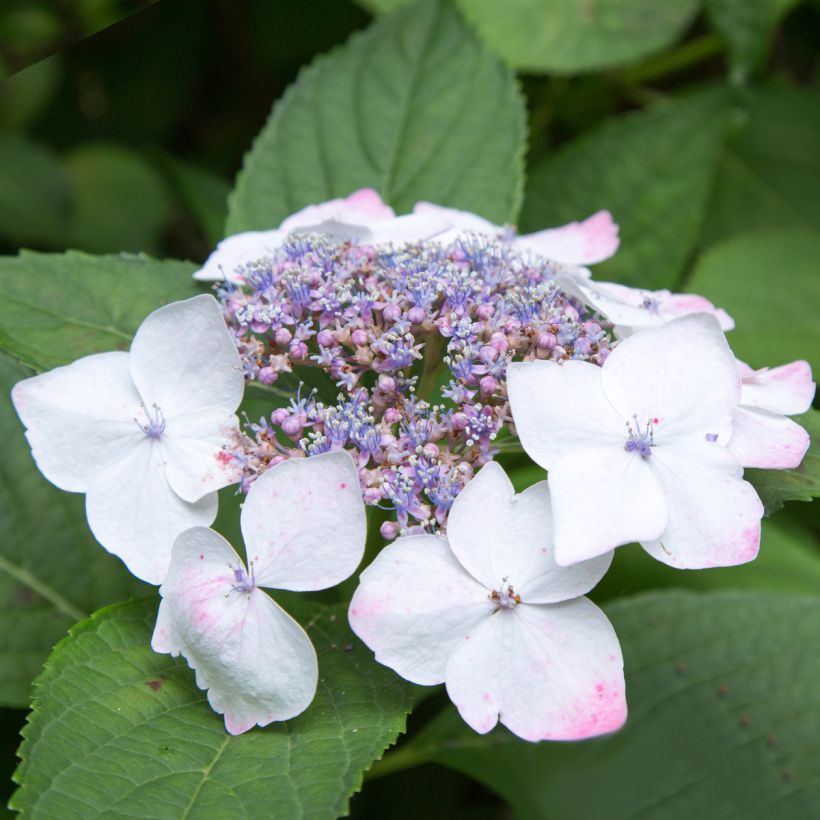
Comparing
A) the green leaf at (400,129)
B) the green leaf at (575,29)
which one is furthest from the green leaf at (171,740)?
the green leaf at (575,29)

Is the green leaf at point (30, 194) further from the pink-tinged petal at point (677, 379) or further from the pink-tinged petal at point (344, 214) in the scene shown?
the pink-tinged petal at point (677, 379)

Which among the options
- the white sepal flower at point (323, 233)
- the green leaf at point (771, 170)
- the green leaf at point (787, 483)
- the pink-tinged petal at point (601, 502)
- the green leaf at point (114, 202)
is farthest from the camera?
the green leaf at point (114, 202)

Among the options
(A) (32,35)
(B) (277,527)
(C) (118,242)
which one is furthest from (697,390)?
(A) (32,35)

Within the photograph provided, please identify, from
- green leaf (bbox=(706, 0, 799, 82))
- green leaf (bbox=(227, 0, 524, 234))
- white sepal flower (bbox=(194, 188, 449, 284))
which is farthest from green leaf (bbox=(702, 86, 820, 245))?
white sepal flower (bbox=(194, 188, 449, 284))

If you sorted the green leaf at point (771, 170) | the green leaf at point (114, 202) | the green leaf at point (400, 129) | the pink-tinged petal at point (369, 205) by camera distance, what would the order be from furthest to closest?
the green leaf at point (114, 202)
the green leaf at point (771, 170)
the green leaf at point (400, 129)
the pink-tinged petal at point (369, 205)

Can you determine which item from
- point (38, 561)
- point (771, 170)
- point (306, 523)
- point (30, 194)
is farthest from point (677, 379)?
point (30, 194)

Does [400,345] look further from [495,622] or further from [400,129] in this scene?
[400,129]
